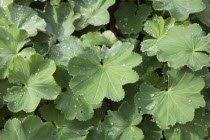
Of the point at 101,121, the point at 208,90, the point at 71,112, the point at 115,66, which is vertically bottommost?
the point at 208,90

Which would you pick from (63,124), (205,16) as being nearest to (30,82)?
(63,124)

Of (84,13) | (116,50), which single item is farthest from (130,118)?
(84,13)

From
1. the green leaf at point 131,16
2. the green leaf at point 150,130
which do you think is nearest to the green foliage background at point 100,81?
the green leaf at point 150,130

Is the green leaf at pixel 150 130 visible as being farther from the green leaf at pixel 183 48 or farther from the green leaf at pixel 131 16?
the green leaf at pixel 131 16

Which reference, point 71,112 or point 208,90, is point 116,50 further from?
point 208,90

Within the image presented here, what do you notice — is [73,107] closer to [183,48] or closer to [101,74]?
[101,74]

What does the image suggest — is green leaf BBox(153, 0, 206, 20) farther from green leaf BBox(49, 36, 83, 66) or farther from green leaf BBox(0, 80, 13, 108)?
green leaf BBox(0, 80, 13, 108)
